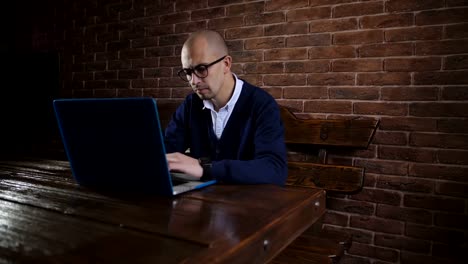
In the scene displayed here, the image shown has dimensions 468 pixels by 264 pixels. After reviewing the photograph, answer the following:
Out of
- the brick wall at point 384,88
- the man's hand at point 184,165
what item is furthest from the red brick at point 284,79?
the man's hand at point 184,165

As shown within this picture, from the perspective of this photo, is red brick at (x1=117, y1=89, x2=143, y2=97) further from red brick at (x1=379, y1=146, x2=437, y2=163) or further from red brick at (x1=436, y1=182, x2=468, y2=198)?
red brick at (x1=436, y1=182, x2=468, y2=198)

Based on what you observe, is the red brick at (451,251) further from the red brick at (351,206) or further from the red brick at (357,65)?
the red brick at (357,65)

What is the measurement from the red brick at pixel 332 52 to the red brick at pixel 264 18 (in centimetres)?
31

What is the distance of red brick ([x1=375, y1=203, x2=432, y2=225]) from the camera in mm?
2062

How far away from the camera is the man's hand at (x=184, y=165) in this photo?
107cm

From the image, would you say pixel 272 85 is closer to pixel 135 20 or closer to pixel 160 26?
pixel 160 26

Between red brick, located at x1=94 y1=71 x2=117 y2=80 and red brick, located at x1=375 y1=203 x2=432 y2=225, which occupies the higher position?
red brick, located at x1=94 y1=71 x2=117 y2=80

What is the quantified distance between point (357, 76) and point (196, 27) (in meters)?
1.26

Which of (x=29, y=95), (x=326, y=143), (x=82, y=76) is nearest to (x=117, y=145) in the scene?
(x=326, y=143)

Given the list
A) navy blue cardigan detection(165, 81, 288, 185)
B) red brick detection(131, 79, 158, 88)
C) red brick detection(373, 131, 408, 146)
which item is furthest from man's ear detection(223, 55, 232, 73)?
red brick detection(131, 79, 158, 88)

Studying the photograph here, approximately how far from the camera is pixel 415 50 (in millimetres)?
2039

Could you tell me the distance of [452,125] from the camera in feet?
6.47

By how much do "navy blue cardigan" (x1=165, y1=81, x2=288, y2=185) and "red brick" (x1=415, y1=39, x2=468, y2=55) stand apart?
956 mm

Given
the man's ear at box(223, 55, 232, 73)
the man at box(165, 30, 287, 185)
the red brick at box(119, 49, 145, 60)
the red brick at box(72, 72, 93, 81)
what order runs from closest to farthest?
1. the man at box(165, 30, 287, 185)
2. the man's ear at box(223, 55, 232, 73)
3. the red brick at box(119, 49, 145, 60)
4. the red brick at box(72, 72, 93, 81)
